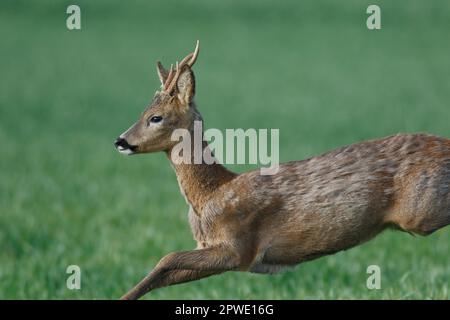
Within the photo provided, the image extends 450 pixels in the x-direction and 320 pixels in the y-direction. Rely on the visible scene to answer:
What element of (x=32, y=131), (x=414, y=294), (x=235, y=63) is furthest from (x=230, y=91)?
(x=414, y=294)

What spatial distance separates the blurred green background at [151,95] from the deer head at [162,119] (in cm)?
418

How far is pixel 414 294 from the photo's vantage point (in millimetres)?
7531

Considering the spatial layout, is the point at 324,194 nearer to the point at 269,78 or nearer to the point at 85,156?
the point at 85,156

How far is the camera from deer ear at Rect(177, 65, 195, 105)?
10.8 feet

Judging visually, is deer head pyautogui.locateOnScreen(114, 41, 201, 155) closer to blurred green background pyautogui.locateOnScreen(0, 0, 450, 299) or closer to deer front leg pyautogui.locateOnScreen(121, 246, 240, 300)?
deer front leg pyautogui.locateOnScreen(121, 246, 240, 300)

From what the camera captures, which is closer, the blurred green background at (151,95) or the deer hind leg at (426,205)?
the deer hind leg at (426,205)

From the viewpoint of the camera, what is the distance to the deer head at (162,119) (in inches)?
135

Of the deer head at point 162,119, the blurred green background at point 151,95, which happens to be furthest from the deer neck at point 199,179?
the blurred green background at point 151,95

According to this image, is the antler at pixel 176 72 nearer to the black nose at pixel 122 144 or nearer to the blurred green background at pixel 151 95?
the black nose at pixel 122 144

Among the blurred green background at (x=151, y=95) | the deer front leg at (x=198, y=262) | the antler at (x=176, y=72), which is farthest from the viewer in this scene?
the blurred green background at (x=151, y=95)

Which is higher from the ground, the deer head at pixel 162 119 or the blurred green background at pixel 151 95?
the blurred green background at pixel 151 95

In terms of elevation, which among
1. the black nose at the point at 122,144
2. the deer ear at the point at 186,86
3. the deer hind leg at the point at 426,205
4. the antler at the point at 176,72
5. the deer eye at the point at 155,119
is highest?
the antler at the point at 176,72

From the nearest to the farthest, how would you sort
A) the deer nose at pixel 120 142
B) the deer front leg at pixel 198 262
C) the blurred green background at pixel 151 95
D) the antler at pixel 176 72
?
1. the antler at pixel 176 72
2. the deer nose at pixel 120 142
3. the deer front leg at pixel 198 262
4. the blurred green background at pixel 151 95

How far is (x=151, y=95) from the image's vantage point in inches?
968
